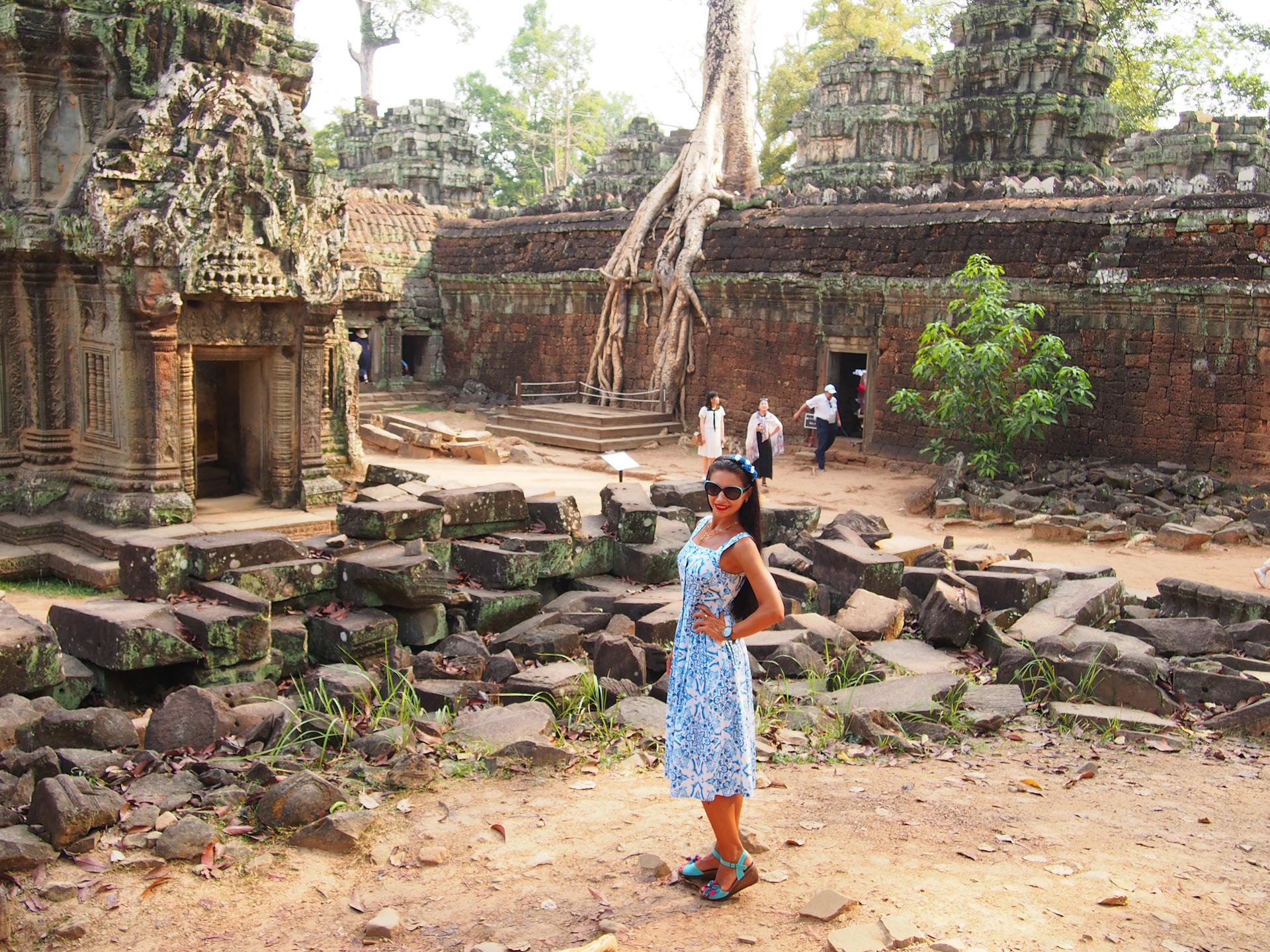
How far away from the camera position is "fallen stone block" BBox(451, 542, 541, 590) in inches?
316

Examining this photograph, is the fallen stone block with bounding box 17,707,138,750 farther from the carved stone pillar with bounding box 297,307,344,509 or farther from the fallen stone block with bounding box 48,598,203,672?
the carved stone pillar with bounding box 297,307,344,509

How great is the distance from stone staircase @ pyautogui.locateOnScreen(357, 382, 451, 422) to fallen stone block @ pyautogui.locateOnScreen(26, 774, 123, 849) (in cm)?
1532

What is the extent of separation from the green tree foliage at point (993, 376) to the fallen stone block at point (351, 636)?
317 inches

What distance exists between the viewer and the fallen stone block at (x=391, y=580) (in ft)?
23.5

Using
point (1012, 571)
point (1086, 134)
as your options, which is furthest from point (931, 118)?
point (1012, 571)

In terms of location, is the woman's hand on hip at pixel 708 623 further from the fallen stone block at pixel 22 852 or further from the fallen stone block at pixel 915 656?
the fallen stone block at pixel 915 656

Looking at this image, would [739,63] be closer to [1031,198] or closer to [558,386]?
[558,386]

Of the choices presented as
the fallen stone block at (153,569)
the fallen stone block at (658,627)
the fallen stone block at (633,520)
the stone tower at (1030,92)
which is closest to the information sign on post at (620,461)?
the fallen stone block at (633,520)

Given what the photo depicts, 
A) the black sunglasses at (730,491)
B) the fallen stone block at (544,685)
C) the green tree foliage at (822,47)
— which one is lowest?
the fallen stone block at (544,685)

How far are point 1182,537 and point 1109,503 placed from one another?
1.23 m

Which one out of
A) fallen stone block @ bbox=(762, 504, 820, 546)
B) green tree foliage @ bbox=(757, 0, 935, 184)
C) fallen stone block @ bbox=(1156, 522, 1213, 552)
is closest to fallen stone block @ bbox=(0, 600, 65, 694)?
fallen stone block @ bbox=(762, 504, 820, 546)

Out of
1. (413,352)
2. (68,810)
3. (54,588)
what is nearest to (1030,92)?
(413,352)

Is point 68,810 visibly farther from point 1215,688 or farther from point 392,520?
point 1215,688

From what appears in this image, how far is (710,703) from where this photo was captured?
3893mm
